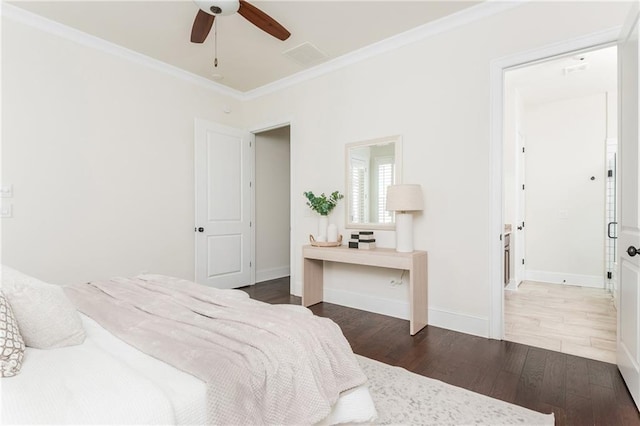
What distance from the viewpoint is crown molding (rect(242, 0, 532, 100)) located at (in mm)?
2797

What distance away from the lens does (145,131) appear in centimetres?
381

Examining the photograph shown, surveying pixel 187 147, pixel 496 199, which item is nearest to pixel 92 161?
pixel 187 147

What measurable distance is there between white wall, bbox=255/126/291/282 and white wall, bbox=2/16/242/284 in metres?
1.15

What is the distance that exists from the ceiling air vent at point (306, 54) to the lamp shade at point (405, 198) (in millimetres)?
1734

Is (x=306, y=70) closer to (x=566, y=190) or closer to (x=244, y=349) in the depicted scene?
(x=244, y=349)

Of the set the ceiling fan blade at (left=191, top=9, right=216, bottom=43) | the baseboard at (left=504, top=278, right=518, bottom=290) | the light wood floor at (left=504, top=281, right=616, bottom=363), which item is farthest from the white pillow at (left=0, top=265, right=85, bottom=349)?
the baseboard at (left=504, top=278, right=518, bottom=290)

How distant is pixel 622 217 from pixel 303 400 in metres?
2.30

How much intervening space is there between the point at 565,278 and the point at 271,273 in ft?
14.8

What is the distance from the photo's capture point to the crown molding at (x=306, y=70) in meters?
2.87

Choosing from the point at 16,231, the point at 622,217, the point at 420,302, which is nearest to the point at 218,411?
the point at 420,302

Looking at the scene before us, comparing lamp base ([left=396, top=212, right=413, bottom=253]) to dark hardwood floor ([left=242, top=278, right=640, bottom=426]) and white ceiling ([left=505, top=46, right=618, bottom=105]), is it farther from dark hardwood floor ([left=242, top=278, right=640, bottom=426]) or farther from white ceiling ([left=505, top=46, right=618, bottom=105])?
white ceiling ([left=505, top=46, right=618, bottom=105])

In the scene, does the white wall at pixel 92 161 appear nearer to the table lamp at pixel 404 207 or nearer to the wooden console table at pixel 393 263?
the wooden console table at pixel 393 263

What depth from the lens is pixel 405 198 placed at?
2.99 meters

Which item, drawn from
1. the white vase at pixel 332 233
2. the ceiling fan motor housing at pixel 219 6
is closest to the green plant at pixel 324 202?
the white vase at pixel 332 233
